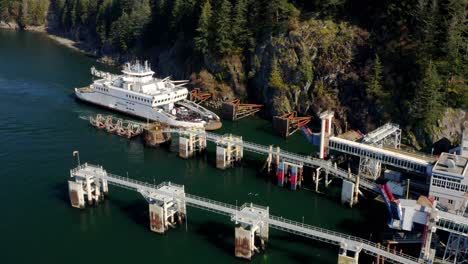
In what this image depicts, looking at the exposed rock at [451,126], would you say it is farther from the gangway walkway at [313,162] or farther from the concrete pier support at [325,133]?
the gangway walkway at [313,162]

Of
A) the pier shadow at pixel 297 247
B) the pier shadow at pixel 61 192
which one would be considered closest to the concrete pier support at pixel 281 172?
the pier shadow at pixel 297 247

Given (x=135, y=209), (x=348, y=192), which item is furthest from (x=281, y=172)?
(x=135, y=209)

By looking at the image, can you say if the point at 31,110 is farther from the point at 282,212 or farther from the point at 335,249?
the point at 335,249

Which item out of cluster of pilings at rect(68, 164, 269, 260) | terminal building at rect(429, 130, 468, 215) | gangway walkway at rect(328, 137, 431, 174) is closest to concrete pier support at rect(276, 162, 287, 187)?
Result: gangway walkway at rect(328, 137, 431, 174)

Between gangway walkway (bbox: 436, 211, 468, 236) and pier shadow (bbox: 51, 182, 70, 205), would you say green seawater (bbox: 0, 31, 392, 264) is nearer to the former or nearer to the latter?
pier shadow (bbox: 51, 182, 70, 205)

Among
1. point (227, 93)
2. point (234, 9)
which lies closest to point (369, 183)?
point (227, 93)

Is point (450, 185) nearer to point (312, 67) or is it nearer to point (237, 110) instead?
point (312, 67)
